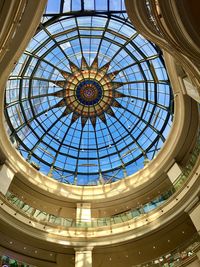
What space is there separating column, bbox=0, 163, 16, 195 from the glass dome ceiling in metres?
4.18

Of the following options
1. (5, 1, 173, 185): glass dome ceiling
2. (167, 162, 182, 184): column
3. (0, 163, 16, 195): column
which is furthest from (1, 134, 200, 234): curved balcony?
(5, 1, 173, 185): glass dome ceiling

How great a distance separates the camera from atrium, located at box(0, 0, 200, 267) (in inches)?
741

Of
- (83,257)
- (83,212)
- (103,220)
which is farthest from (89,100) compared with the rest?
(83,257)

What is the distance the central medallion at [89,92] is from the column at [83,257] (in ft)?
51.7

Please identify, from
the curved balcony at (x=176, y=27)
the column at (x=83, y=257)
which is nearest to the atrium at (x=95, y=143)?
the column at (x=83, y=257)

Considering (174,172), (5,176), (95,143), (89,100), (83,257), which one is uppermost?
(89,100)

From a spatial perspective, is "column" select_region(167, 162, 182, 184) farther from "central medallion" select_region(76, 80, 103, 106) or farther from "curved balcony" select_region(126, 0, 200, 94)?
"curved balcony" select_region(126, 0, 200, 94)

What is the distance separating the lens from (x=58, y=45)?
24406 millimetres

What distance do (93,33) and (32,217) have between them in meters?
17.8

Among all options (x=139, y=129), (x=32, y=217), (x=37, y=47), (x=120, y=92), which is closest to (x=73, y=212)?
(x=32, y=217)

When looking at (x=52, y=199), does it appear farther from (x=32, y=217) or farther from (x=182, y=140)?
(x=182, y=140)

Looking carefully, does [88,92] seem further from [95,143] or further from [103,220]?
[103,220]

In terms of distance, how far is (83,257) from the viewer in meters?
19.2

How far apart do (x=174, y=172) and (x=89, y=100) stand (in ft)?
42.1
